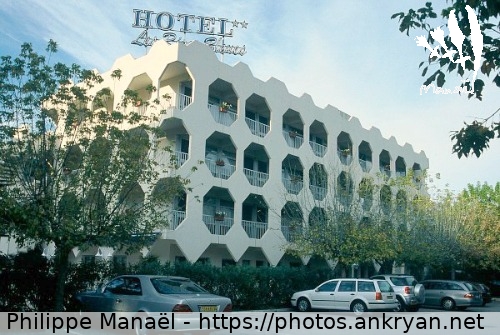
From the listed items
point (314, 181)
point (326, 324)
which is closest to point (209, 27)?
point (314, 181)

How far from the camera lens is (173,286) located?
41.8 feet

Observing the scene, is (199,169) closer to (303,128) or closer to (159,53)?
(159,53)

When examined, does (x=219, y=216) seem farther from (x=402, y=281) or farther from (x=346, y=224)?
(x=402, y=281)

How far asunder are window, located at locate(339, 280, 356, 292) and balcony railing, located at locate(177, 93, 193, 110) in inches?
488

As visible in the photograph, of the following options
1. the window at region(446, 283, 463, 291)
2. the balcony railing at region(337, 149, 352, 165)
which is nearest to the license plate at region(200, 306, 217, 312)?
the window at region(446, 283, 463, 291)

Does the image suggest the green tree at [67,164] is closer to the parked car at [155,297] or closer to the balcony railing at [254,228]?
the parked car at [155,297]

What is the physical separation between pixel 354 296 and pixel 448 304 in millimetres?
8883

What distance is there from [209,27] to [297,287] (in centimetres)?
1752

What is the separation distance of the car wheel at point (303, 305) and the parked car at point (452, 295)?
857 centimetres

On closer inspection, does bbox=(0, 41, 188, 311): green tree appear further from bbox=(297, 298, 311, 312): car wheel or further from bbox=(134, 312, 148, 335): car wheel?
bbox=(297, 298, 311, 312): car wheel

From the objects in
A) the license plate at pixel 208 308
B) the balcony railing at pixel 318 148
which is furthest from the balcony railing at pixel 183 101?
the license plate at pixel 208 308

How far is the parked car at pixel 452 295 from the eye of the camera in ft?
84.1

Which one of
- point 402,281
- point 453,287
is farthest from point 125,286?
point 453,287

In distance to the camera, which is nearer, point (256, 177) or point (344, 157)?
point (256, 177)
